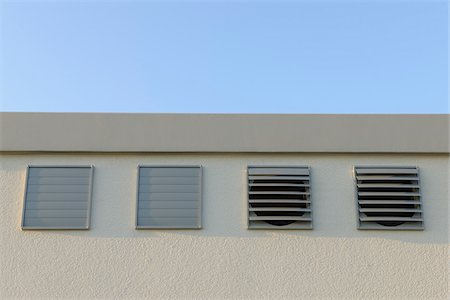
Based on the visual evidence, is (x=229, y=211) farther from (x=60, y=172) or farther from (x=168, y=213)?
(x=60, y=172)

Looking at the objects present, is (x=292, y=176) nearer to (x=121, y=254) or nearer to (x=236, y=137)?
(x=236, y=137)

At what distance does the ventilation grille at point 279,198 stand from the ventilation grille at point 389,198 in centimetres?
65

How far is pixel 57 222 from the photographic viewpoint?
860 centimetres

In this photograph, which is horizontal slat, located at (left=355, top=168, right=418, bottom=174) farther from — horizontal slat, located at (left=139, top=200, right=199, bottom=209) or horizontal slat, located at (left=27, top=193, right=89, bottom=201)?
horizontal slat, located at (left=27, top=193, right=89, bottom=201)

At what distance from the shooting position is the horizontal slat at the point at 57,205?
28.4 ft

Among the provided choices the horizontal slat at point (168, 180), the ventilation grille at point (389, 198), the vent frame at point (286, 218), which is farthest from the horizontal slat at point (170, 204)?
the ventilation grille at point (389, 198)

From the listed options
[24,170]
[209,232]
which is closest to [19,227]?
[24,170]

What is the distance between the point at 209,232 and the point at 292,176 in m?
1.19

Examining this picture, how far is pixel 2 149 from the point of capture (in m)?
8.75

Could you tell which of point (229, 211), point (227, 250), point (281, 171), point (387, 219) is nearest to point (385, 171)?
point (387, 219)

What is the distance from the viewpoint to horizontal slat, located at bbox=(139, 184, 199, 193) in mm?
8711

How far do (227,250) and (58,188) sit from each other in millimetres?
2152

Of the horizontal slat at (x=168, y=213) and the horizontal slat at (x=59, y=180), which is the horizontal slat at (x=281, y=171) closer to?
the horizontal slat at (x=168, y=213)

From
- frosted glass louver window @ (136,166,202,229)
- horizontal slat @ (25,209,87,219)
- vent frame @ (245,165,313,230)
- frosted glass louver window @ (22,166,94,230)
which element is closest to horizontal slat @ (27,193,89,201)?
frosted glass louver window @ (22,166,94,230)
